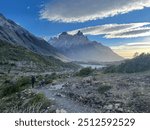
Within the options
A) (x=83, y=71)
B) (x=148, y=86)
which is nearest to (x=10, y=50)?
(x=83, y=71)

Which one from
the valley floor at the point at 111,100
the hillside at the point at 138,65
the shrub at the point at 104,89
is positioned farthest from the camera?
the hillside at the point at 138,65

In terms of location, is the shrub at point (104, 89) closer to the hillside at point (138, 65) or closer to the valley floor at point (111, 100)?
the valley floor at point (111, 100)

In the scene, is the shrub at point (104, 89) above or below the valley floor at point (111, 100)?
above

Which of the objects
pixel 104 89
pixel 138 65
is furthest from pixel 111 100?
pixel 138 65

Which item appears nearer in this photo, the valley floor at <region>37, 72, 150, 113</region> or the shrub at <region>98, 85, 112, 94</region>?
the valley floor at <region>37, 72, 150, 113</region>

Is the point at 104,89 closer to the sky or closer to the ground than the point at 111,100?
closer to the sky

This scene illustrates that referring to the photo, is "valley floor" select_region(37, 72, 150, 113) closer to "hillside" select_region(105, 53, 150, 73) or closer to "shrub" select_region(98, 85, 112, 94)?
"shrub" select_region(98, 85, 112, 94)

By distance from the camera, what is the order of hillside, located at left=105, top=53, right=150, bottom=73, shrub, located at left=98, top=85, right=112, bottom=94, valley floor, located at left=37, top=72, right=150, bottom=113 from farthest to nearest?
hillside, located at left=105, top=53, right=150, bottom=73, shrub, located at left=98, top=85, right=112, bottom=94, valley floor, located at left=37, top=72, right=150, bottom=113

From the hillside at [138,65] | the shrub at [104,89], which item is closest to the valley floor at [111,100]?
the shrub at [104,89]

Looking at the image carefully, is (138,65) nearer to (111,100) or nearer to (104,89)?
(104,89)

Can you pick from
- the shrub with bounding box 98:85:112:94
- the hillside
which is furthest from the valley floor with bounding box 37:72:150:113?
the hillside

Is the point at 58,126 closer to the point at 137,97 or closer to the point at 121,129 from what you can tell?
the point at 121,129

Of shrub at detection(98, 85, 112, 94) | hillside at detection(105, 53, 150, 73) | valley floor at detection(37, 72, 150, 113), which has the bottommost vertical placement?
valley floor at detection(37, 72, 150, 113)
